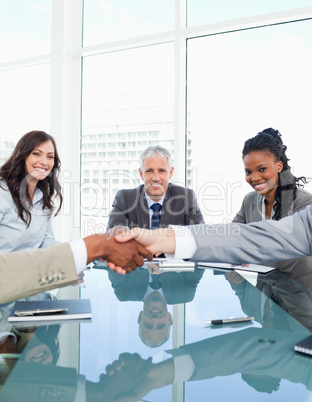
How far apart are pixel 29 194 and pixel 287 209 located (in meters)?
1.76

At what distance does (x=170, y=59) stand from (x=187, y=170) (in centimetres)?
127

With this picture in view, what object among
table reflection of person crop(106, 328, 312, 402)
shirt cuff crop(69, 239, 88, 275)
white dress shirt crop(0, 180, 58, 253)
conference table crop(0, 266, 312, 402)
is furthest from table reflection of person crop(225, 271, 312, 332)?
white dress shirt crop(0, 180, 58, 253)

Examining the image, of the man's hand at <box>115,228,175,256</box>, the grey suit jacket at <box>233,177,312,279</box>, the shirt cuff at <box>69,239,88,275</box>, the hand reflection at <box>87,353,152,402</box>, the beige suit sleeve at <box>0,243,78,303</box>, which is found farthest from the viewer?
the grey suit jacket at <box>233,177,312,279</box>

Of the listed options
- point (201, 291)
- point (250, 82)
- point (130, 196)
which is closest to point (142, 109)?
point (250, 82)

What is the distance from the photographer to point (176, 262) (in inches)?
95.3

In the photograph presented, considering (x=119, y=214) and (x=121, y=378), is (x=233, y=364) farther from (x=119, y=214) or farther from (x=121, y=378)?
(x=119, y=214)

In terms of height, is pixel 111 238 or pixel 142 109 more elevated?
pixel 142 109

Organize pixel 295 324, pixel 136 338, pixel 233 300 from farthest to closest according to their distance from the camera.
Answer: pixel 233 300, pixel 295 324, pixel 136 338

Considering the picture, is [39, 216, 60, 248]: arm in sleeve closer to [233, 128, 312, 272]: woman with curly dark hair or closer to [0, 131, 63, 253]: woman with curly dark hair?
[0, 131, 63, 253]: woman with curly dark hair

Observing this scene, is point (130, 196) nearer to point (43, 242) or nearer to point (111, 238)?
point (43, 242)

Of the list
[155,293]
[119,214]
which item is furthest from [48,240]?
[155,293]

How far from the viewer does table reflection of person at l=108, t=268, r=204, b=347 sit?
4.03 feet

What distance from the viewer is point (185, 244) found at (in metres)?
1.64

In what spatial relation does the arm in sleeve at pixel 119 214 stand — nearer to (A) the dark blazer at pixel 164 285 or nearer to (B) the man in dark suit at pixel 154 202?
(B) the man in dark suit at pixel 154 202
